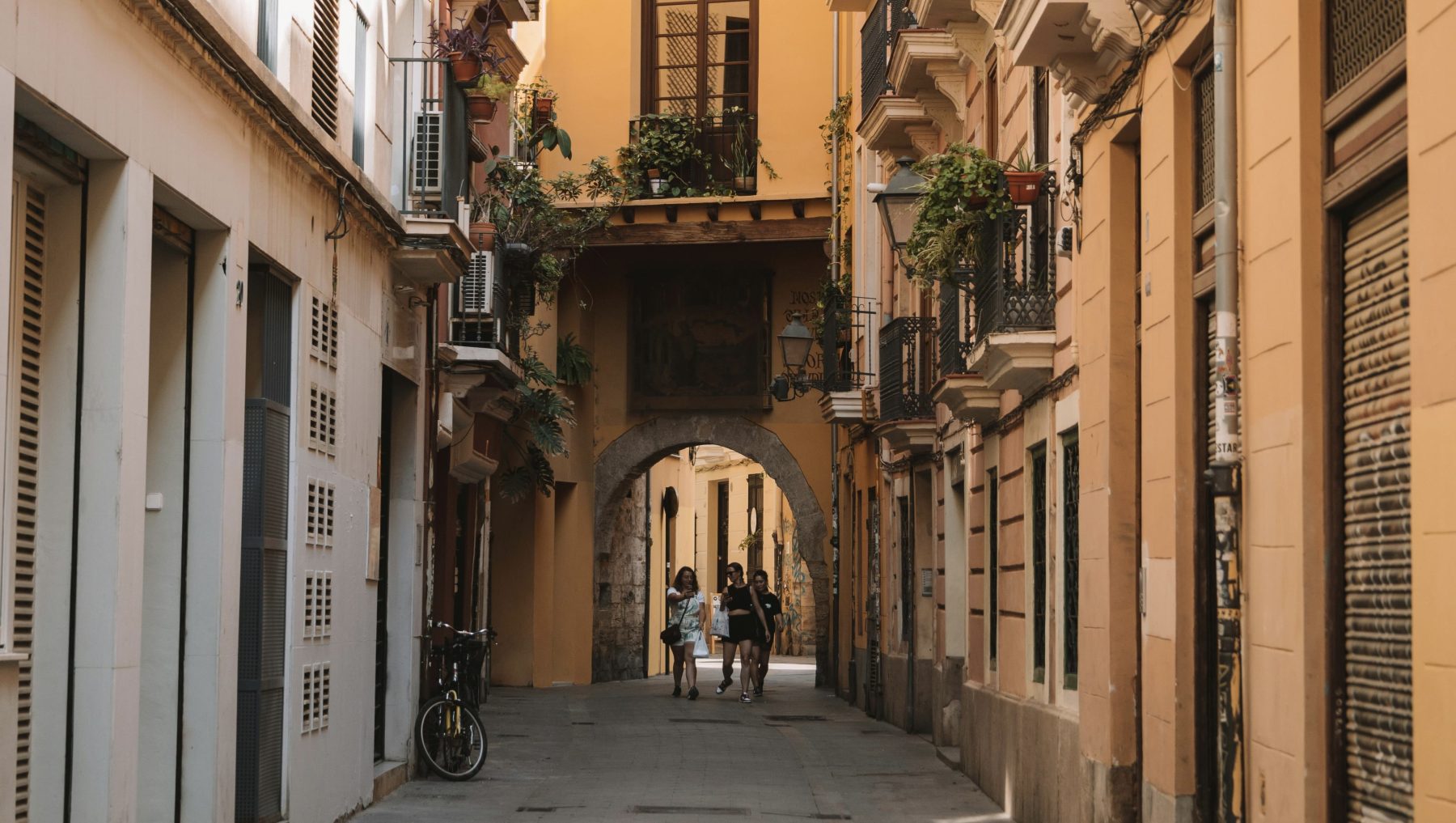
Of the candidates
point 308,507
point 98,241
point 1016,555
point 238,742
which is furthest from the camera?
point 1016,555

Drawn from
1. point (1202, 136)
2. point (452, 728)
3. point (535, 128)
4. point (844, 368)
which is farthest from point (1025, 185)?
point (844, 368)

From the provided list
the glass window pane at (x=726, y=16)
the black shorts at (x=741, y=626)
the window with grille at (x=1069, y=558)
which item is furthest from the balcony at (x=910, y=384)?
the glass window pane at (x=726, y=16)

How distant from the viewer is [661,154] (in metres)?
27.8

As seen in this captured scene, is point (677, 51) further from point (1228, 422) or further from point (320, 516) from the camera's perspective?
point (1228, 422)

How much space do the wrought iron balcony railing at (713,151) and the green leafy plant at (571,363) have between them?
8.02 feet

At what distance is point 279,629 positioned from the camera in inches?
434

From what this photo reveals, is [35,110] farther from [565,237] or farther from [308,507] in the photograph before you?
[565,237]

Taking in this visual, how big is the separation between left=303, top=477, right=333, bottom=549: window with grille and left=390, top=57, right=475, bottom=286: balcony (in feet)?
8.40

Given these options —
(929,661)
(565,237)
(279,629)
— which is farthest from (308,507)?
(565,237)

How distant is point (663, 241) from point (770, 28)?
3.52m

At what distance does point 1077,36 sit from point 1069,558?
11.6ft

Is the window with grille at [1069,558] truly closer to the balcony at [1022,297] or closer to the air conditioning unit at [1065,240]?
the balcony at [1022,297]

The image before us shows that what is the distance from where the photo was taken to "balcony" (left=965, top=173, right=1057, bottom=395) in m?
12.7

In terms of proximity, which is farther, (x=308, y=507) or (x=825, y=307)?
(x=825, y=307)
